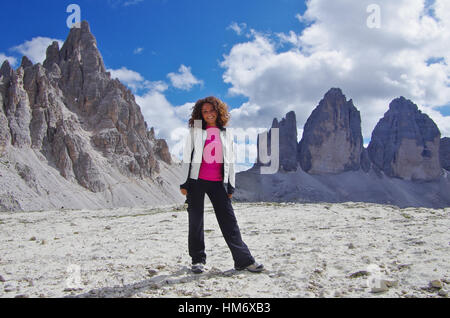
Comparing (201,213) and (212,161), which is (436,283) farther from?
(212,161)

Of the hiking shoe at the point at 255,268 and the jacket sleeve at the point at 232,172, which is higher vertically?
the jacket sleeve at the point at 232,172

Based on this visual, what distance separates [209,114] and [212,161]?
2.67ft

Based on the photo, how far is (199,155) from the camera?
17.5 feet

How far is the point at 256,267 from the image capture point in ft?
15.9

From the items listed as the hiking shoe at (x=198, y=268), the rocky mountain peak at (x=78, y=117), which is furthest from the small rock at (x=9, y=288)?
the rocky mountain peak at (x=78, y=117)

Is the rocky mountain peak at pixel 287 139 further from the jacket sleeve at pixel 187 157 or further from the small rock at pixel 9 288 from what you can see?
the small rock at pixel 9 288

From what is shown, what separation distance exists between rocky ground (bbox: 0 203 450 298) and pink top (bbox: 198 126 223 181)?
1.48m

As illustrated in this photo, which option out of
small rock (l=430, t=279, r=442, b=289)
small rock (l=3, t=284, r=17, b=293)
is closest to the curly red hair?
small rock (l=3, t=284, r=17, b=293)

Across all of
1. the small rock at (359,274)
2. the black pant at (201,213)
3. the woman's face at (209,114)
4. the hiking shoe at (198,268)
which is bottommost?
the hiking shoe at (198,268)

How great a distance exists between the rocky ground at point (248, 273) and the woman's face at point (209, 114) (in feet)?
7.91

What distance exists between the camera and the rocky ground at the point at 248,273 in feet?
13.3

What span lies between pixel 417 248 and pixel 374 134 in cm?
15973

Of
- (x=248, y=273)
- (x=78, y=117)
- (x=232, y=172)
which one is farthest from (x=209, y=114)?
(x=78, y=117)
